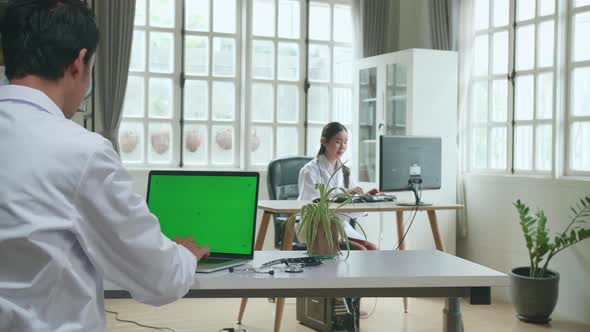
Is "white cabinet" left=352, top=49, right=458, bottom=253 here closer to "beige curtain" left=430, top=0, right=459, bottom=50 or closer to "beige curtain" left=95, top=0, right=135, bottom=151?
"beige curtain" left=430, top=0, right=459, bottom=50

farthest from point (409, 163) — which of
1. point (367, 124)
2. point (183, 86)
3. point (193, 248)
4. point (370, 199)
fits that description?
point (193, 248)

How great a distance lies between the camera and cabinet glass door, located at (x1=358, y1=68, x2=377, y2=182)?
19.8 feet

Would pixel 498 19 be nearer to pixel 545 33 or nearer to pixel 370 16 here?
pixel 545 33

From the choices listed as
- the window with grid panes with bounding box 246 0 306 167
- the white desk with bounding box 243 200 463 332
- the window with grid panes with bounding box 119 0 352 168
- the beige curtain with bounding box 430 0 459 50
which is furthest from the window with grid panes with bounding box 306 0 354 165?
the white desk with bounding box 243 200 463 332

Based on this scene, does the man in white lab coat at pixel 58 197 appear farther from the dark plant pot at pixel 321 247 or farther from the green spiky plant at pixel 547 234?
the green spiky plant at pixel 547 234

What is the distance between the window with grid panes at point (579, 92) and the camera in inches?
182

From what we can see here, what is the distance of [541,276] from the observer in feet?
15.0

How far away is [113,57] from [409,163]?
106 inches

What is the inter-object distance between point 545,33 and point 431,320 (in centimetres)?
Answer: 236

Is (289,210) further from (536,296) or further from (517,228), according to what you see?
(517,228)

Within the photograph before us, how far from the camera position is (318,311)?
166 inches

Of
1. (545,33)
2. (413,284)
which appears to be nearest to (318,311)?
(413,284)

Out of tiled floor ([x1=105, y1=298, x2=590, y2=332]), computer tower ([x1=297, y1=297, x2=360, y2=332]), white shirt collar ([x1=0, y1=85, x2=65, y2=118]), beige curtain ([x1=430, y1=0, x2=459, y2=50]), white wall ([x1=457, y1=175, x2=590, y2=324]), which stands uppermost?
beige curtain ([x1=430, y1=0, x2=459, y2=50])

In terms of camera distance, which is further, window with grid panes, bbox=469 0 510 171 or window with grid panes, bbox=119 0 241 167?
window with grid panes, bbox=119 0 241 167
